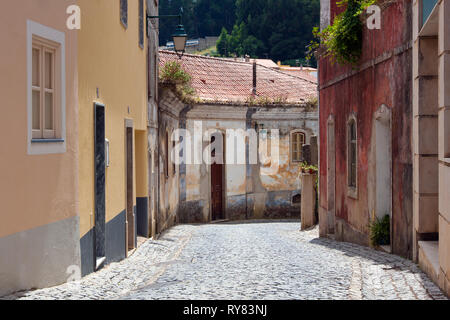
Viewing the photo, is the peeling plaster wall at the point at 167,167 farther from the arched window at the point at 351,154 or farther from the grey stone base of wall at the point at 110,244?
the arched window at the point at 351,154

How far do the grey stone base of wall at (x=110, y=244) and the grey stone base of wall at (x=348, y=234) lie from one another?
4.44 m

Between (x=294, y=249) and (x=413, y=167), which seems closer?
(x=413, y=167)

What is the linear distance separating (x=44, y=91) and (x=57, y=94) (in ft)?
0.85

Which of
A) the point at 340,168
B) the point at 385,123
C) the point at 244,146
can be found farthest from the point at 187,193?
the point at 385,123

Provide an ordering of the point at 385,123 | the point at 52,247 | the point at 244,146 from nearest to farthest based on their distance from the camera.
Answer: the point at 52,247, the point at 385,123, the point at 244,146

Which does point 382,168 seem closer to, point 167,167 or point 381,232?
point 381,232

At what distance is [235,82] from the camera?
25.3 metres

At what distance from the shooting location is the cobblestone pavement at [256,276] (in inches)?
242

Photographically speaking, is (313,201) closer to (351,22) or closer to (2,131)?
(351,22)

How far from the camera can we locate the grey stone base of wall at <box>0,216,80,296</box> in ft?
18.9

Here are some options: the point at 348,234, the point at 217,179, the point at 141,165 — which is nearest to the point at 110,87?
the point at 141,165

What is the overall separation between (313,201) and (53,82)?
40.5ft

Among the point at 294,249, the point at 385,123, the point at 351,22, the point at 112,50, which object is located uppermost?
the point at 351,22
